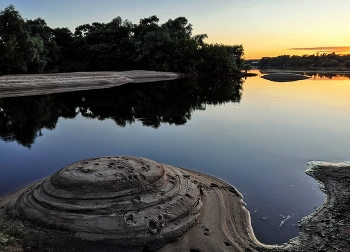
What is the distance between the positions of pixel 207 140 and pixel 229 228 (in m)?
11.8

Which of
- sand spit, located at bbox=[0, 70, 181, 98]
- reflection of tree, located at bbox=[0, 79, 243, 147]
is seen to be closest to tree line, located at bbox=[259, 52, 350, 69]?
sand spit, located at bbox=[0, 70, 181, 98]

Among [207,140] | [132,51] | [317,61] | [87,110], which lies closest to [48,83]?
[87,110]

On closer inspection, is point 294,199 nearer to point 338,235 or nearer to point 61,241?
point 338,235

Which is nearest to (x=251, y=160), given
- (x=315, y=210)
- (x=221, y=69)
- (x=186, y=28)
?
(x=315, y=210)

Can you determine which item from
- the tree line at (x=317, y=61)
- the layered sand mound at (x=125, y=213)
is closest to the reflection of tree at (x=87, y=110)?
the layered sand mound at (x=125, y=213)

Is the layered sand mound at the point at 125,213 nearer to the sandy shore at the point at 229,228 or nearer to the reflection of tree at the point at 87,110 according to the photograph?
the sandy shore at the point at 229,228

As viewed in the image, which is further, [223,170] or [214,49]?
[214,49]

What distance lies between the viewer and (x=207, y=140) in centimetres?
2041

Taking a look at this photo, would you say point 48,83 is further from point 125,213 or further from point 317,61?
point 317,61

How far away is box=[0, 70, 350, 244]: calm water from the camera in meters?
12.2

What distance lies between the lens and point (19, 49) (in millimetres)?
56469

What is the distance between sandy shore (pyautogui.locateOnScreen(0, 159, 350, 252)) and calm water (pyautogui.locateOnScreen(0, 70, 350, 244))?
1.69 feet

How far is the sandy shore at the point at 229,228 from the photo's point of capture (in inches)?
303

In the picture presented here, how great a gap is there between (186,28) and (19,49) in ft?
217
